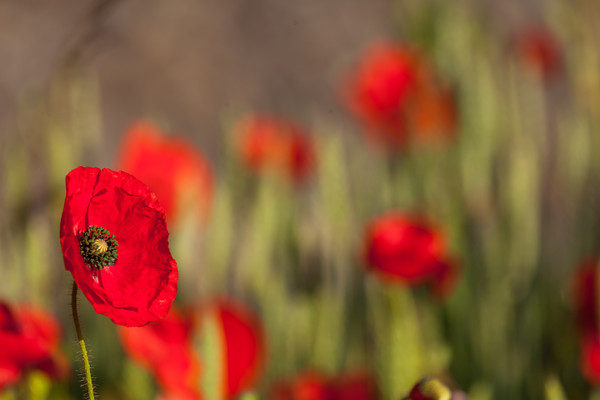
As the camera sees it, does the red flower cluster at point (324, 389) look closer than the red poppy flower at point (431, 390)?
No

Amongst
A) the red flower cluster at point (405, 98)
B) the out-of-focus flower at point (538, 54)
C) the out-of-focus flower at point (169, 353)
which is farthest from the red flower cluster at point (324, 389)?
the out-of-focus flower at point (538, 54)

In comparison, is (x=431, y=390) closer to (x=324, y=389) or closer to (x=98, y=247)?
(x=98, y=247)

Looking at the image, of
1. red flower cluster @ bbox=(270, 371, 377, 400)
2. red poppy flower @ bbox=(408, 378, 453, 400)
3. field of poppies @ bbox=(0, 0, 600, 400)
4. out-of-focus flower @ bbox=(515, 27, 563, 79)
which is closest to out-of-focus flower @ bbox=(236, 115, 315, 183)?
field of poppies @ bbox=(0, 0, 600, 400)

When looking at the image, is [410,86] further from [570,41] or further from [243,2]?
[243,2]

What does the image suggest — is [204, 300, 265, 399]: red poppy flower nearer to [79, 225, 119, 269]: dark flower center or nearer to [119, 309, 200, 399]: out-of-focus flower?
[119, 309, 200, 399]: out-of-focus flower

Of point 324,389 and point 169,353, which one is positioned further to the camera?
point 324,389

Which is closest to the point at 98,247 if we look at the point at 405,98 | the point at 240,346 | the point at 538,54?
the point at 240,346

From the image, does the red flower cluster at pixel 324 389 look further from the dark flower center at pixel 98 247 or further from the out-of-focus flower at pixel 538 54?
the out-of-focus flower at pixel 538 54
